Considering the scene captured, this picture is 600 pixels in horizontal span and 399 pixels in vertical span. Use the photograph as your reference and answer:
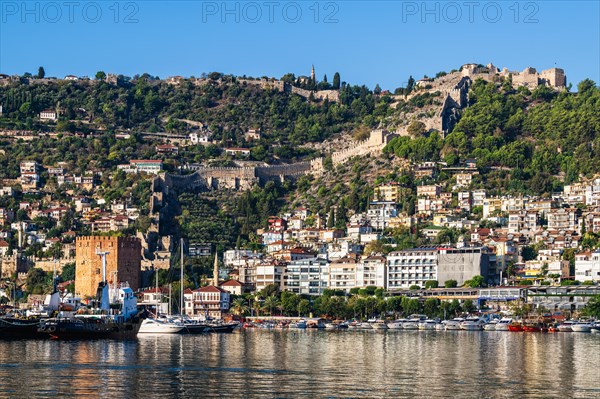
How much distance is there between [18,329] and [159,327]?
9.11 meters

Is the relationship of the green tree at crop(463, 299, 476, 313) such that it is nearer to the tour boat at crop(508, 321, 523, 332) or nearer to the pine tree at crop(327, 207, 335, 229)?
the tour boat at crop(508, 321, 523, 332)

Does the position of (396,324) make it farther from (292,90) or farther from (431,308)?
(292,90)

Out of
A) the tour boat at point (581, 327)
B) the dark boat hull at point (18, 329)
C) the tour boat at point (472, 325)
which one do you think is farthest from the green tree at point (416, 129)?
the dark boat hull at point (18, 329)

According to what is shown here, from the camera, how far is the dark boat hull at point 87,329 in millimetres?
58062

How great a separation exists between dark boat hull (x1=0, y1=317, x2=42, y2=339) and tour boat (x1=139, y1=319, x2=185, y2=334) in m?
7.11

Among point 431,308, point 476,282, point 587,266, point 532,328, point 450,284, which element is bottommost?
point 532,328

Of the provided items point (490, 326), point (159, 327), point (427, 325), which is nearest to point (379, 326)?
point (427, 325)

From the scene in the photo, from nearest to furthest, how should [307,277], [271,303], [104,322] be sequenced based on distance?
[104,322]
[271,303]
[307,277]

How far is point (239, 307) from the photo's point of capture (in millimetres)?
85188

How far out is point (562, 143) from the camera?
108 meters

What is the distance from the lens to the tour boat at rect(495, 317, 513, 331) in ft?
240

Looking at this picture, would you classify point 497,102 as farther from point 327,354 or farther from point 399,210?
point 327,354

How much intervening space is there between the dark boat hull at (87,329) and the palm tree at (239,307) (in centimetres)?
2283

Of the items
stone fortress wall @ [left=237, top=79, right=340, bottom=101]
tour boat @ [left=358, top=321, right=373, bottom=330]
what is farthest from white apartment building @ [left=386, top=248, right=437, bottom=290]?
stone fortress wall @ [left=237, top=79, right=340, bottom=101]
